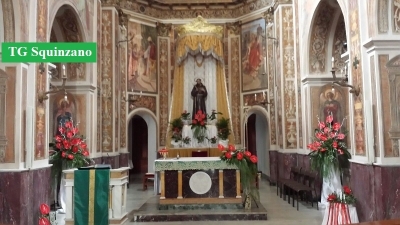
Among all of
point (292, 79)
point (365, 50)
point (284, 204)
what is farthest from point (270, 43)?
point (365, 50)

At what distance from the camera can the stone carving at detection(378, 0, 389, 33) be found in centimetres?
712

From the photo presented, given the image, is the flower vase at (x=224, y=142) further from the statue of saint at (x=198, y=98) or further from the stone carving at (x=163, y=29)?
the stone carving at (x=163, y=29)

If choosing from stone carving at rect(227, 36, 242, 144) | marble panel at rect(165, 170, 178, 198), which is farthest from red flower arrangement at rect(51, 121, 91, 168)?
stone carving at rect(227, 36, 242, 144)

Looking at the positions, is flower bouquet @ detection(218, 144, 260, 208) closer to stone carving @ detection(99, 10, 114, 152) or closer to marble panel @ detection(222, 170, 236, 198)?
marble panel @ detection(222, 170, 236, 198)

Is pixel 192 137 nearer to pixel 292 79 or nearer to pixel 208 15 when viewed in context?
pixel 292 79

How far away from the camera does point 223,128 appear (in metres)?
15.0

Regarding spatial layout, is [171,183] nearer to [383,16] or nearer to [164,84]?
[383,16]

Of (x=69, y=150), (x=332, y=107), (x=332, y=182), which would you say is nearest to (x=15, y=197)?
(x=69, y=150)

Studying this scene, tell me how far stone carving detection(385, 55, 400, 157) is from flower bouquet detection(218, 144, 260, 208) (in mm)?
3329

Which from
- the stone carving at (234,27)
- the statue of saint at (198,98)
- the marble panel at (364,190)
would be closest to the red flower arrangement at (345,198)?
the marble panel at (364,190)

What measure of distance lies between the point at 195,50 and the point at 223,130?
358 centimetres

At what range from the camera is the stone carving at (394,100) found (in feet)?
23.3

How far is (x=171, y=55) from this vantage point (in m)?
18.7

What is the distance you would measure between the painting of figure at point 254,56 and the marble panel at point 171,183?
26.8ft
